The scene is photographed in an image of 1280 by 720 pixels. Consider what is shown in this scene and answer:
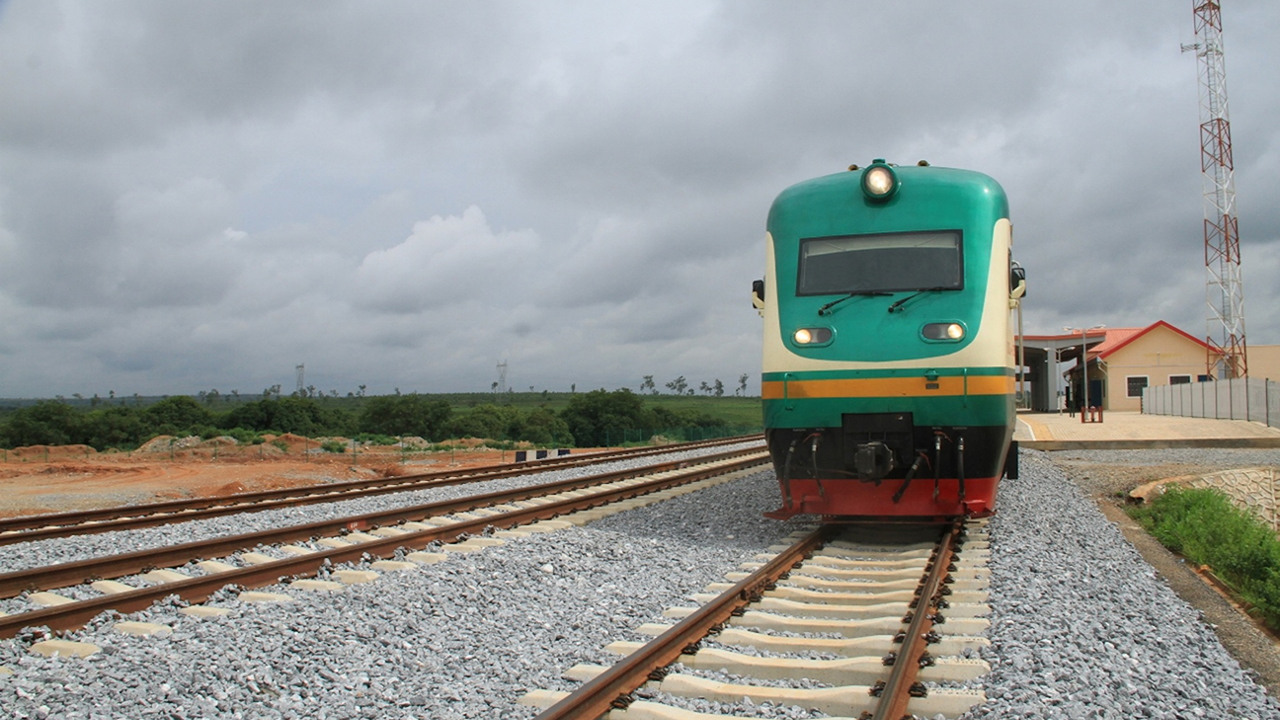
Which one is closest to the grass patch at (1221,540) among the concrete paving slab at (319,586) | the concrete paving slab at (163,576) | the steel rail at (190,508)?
the concrete paving slab at (319,586)

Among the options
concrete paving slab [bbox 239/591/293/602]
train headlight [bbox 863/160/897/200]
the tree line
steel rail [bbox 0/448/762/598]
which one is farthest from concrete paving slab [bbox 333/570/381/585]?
the tree line

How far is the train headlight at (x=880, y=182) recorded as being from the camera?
8.37 m

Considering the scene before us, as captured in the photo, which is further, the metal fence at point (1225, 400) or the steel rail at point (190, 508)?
the metal fence at point (1225, 400)

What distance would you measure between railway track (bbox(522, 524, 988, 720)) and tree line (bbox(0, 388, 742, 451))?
3163cm

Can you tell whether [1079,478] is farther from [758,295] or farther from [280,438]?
[280,438]

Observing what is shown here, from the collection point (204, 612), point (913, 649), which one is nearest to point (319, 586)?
point (204, 612)

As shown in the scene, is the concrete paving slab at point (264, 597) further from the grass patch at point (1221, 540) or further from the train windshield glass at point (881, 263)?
the grass patch at point (1221, 540)

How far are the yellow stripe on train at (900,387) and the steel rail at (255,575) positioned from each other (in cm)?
339

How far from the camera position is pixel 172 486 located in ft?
63.0

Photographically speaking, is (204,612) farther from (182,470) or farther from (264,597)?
(182,470)

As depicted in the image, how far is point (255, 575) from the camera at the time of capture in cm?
659

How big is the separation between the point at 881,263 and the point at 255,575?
5992mm

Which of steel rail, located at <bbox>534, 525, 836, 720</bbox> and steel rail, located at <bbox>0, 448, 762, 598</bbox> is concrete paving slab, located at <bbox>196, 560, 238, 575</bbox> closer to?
steel rail, located at <bbox>0, 448, 762, 598</bbox>

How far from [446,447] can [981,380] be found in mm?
33253
